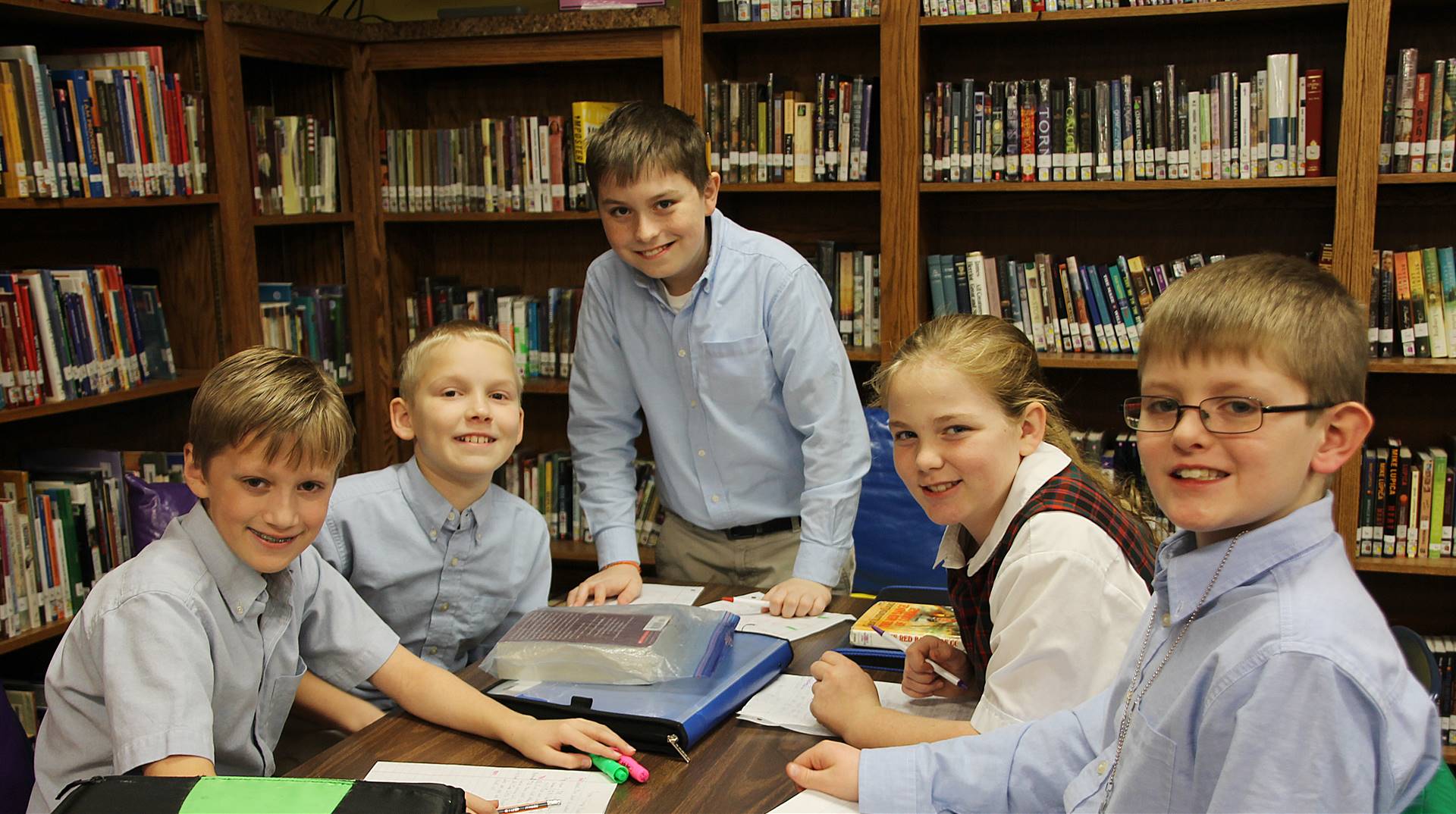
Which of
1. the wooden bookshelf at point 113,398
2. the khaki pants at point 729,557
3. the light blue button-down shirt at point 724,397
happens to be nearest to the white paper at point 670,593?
the light blue button-down shirt at point 724,397

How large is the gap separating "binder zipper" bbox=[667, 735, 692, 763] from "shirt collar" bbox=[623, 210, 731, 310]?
1.08 m

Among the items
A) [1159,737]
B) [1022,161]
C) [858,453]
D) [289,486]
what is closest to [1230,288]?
[1159,737]

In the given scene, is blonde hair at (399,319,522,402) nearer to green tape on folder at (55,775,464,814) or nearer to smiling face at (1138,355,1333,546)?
green tape on folder at (55,775,464,814)

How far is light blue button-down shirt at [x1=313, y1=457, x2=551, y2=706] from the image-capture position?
5.95ft

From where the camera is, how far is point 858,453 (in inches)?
85.4

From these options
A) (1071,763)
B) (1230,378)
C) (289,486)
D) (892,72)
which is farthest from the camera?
(892,72)

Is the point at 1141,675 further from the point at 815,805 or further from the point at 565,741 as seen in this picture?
the point at 565,741

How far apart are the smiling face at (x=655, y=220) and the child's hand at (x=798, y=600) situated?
0.64m

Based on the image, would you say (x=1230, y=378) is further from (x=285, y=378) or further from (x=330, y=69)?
(x=330, y=69)

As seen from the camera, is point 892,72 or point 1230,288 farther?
point 892,72

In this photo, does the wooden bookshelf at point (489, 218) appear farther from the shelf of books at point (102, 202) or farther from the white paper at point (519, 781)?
the white paper at point (519, 781)

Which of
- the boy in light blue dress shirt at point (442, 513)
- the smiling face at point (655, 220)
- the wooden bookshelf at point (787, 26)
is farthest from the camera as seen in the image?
the wooden bookshelf at point (787, 26)

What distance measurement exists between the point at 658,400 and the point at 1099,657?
1271 millimetres

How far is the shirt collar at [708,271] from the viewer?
7.30 feet
